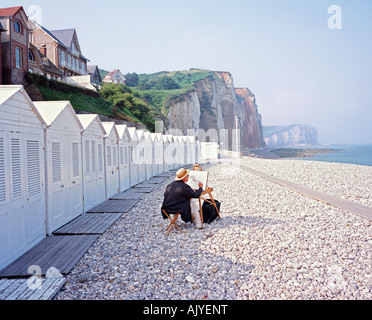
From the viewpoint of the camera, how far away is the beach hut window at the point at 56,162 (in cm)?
673

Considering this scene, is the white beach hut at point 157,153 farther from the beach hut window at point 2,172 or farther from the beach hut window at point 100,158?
the beach hut window at point 2,172

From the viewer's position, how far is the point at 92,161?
31.3 ft

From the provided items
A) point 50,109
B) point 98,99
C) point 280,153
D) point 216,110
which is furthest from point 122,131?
point 280,153

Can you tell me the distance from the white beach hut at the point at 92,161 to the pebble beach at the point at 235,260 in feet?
5.50

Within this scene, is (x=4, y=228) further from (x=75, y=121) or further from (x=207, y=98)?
(x=207, y=98)

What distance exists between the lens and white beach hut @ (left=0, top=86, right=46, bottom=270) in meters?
4.77

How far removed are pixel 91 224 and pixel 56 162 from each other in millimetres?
1794

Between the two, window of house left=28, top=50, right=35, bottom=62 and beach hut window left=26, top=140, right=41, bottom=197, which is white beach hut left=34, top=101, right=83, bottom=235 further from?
window of house left=28, top=50, right=35, bottom=62

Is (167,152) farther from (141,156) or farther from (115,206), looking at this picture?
(115,206)

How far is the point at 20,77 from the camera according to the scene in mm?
24828

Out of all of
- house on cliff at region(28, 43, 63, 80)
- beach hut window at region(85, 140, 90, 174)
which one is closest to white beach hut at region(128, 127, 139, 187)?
beach hut window at region(85, 140, 90, 174)
